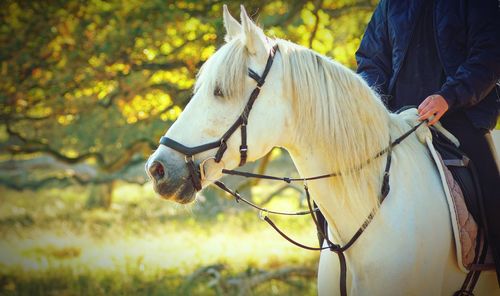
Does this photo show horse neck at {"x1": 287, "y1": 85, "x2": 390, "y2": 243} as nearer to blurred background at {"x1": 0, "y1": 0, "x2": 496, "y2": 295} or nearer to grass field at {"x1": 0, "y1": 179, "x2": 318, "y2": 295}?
grass field at {"x1": 0, "y1": 179, "x2": 318, "y2": 295}

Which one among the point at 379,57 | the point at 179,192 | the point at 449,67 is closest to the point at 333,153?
the point at 179,192

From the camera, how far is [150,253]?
28.7 ft

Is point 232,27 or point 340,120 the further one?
point 232,27

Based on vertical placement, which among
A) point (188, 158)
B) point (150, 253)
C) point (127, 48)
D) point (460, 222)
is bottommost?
point (150, 253)

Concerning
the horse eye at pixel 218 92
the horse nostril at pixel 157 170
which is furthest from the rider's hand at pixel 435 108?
the horse nostril at pixel 157 170

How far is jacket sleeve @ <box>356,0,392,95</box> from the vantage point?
3.60 metres

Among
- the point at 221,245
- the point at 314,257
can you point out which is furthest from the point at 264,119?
the point at 221,245

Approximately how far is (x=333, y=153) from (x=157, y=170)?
2.97 ft

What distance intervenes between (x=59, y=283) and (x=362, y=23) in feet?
17.9

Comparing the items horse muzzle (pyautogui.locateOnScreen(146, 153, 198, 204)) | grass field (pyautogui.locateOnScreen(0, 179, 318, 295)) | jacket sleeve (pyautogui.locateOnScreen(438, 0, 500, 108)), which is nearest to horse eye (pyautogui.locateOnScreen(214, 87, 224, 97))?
horse muzzle (pyautogui.locateOnScreen(146, 153, 198, 204))

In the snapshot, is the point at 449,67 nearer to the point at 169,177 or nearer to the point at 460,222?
the point at 460,222

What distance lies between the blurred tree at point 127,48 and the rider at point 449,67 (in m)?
3.05

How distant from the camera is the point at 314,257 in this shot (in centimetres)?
823

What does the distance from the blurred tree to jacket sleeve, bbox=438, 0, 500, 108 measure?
350 centimetres
